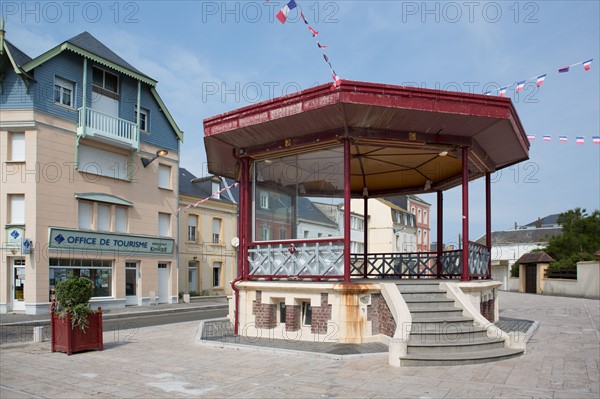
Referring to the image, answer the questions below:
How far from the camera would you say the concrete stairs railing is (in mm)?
8758

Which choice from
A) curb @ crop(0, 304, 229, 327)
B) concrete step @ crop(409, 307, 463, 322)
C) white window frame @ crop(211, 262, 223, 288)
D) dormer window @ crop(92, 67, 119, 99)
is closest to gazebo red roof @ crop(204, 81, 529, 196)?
concrete step @ crop(409, 307, 463, 322)

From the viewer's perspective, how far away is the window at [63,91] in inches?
950

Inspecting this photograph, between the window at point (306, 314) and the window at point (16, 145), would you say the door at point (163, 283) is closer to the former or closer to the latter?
the window at point (16, 145)

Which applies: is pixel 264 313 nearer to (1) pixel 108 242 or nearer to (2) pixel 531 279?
(1) pixel 108 242

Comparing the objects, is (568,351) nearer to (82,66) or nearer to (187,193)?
(82,66)

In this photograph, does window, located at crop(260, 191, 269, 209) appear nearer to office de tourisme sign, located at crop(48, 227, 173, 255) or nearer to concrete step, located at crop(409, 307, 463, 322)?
concrete step, located at crop(409, 307, 463, 322)

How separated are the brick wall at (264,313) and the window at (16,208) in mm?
15481

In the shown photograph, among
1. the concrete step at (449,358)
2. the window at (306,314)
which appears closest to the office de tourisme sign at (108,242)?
the window at (306,314)

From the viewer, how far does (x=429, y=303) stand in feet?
35.3

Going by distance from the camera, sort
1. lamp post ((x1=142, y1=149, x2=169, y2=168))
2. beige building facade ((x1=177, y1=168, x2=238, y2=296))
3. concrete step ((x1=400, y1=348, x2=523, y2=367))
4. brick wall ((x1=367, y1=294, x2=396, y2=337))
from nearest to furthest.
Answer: concrete step ((x1=400, y1=348, x2=523, y2=367)), brick wall ((x1=367, y1=294, x2=396, y2=337)), lamp post ((x1=142, y1=149, x2=169, y2=168)), beige building facade ((x1=177, y1=168, x2=238, y2=296))

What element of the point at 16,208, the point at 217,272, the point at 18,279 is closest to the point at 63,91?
the point at 16,208

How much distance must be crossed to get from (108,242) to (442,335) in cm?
2017

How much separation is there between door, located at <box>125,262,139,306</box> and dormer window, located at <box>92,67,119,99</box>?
8615 millimetres

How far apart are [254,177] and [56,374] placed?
612 centimetres
